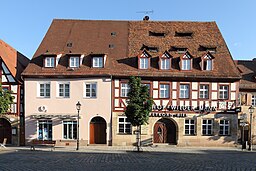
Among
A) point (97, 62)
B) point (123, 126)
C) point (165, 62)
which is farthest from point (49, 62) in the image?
point (165, 62)

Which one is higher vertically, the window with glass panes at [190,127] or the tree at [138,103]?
the tree at [138,103]

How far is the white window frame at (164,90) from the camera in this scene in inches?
1045

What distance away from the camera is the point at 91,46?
28688 mm

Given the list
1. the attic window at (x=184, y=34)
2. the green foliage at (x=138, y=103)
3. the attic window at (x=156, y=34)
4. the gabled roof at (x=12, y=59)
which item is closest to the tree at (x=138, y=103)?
the green foliage at (x=138, y=103)

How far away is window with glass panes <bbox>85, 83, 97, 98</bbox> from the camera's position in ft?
86.7

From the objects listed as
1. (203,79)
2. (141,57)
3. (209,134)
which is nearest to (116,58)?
(141,57)

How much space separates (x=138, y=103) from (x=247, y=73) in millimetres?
16059

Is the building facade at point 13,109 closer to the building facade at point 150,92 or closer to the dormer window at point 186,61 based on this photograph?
the building facade at point 150,92

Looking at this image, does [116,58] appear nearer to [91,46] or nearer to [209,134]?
[91,46]

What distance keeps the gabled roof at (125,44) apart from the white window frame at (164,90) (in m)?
1.07

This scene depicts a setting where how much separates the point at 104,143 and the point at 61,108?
5266mm

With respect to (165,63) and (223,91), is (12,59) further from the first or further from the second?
(223,91)

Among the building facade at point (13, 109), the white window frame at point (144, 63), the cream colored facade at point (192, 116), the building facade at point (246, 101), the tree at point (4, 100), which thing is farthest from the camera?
the building facade at point (246, 101)

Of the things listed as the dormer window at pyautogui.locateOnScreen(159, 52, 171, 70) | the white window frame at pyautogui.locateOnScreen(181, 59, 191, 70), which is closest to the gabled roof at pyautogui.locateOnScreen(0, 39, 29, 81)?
the dormer window at pyautogui.locateOnScreen(159, 52, 171, 70)
